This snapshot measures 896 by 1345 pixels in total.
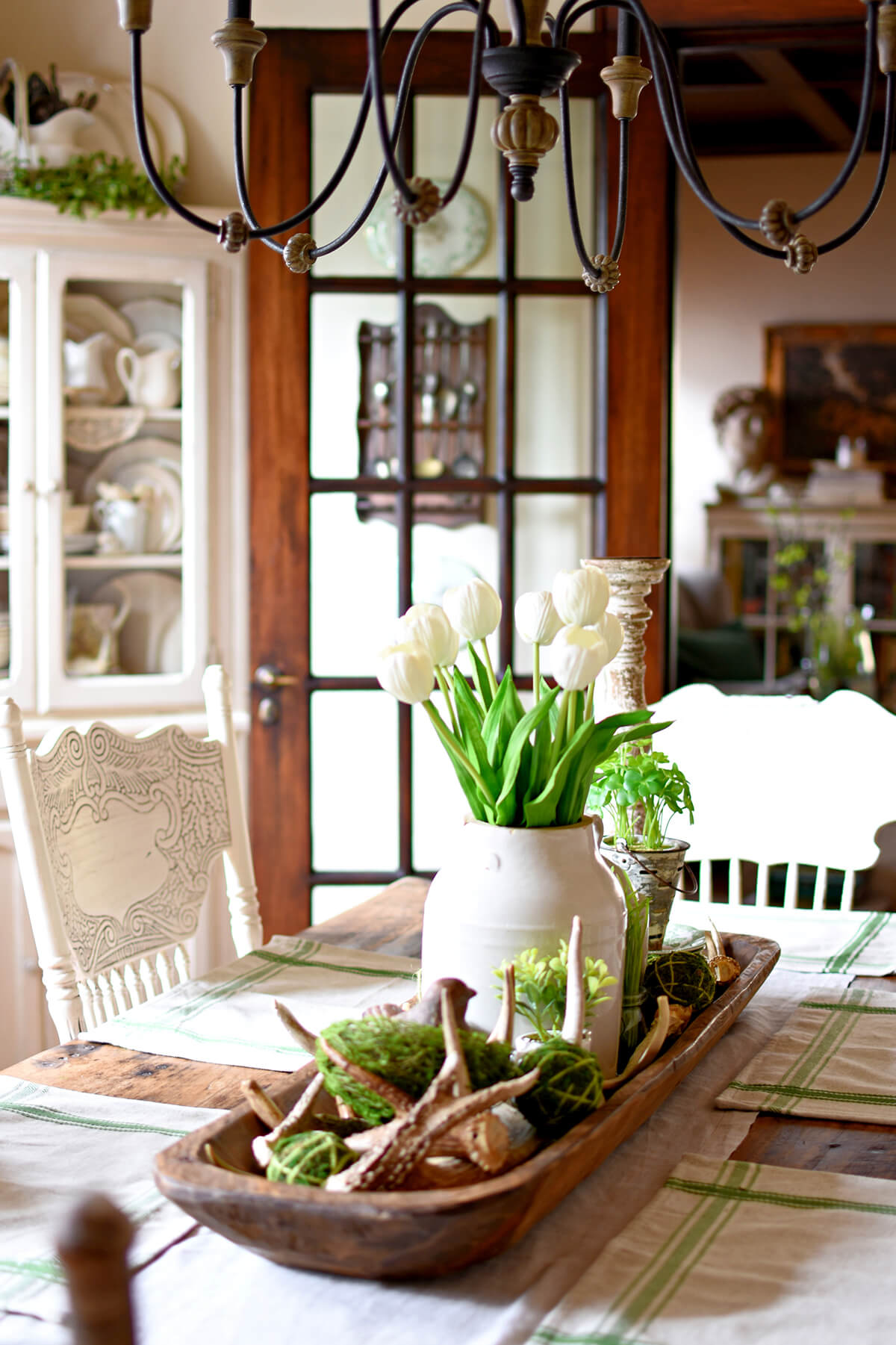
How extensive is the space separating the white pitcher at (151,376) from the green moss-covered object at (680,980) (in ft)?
6.29

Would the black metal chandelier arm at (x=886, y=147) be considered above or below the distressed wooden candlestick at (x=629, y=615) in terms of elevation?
above

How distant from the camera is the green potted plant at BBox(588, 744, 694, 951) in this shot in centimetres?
119

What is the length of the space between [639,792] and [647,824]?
75 millimetres

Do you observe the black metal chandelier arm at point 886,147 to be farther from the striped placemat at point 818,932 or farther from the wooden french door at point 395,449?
the wooden french door at point 395,449

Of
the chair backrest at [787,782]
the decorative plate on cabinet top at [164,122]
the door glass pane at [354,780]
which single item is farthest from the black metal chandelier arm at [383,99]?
the decorative plate on cabinet top at [164,122]

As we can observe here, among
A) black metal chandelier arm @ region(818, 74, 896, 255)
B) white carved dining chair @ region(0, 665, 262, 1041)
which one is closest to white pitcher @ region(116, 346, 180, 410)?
white carved dining chair @ region(0, 665, 262, 1041)

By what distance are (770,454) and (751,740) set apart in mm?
5274

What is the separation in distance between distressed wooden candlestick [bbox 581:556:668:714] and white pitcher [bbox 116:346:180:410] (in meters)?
1.56

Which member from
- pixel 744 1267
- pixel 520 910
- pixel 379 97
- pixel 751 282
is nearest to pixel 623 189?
pixel 379 97

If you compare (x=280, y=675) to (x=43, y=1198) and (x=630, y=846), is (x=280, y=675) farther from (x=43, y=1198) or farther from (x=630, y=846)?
(x=43, y=1198)

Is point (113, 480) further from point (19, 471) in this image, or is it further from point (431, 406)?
point (431, 406)

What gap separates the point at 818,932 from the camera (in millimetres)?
1623

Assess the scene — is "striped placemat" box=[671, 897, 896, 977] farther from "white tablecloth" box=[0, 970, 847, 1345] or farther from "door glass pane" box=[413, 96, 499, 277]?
"door glass pane" box=[413, 96, 499, 277]

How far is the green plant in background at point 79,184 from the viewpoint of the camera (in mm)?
2562
